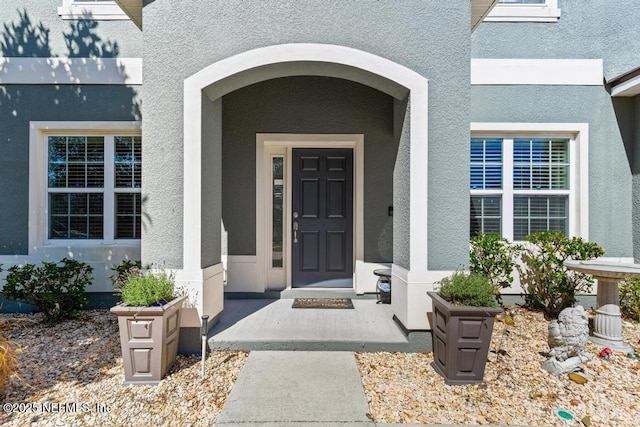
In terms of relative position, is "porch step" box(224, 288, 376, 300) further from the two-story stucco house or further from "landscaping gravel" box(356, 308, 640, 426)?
"landscaping gravel" box(356, 308, 640, 426)

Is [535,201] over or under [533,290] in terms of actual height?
over

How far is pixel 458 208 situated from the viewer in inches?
128

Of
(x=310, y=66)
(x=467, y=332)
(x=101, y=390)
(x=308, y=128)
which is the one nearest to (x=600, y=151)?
(x=467, y=332)

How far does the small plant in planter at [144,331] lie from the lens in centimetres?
273

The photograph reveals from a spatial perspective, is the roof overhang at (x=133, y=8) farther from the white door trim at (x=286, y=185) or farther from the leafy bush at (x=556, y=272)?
the leafy bush at (x=556, y=272)

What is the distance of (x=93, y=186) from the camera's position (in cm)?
490

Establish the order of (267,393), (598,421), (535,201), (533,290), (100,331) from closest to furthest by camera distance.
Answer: (598,421) → (267,393) → (100,331) → (533,290) → (535,201)

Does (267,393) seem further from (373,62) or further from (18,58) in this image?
(18,58)

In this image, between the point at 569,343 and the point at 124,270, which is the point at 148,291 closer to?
the point at 124,270

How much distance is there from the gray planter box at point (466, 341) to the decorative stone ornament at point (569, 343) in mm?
795

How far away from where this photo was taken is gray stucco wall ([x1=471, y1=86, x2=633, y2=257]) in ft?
15.5

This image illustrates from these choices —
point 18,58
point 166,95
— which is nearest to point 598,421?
point 166,95

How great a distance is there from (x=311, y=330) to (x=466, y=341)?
1.60m

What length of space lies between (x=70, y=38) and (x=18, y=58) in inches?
32.0
